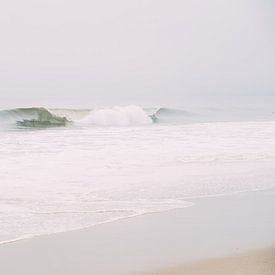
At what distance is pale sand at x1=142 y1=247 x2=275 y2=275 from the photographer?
8.90 feet

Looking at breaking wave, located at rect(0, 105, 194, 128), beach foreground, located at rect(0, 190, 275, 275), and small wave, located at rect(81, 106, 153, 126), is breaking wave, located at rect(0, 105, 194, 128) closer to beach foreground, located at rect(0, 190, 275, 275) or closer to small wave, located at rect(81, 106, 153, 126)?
small wave, located at rect(81, 106, 153, 126)

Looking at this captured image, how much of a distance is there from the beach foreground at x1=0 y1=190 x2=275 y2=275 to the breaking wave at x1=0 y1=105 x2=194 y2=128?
12.7 m

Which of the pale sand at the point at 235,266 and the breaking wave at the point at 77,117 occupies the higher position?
the breaking wave at the point at 77,117

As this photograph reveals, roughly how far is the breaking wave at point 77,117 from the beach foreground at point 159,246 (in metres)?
12.7

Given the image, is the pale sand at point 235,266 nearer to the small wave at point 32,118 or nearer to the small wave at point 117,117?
the small wave at point 32,118

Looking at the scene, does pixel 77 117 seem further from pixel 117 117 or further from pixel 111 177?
pixel 111 177

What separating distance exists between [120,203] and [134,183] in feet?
2.82

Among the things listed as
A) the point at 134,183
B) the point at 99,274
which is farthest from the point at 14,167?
the point at 99,274

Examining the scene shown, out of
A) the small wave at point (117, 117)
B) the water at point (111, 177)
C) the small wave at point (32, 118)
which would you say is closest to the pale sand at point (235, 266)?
the water at point (111, 177)

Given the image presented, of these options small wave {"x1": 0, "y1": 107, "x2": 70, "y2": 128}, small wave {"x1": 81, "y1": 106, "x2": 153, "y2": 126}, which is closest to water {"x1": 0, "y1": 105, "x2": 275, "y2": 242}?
small wave {"x1": 0, "y1": 107, "x2": 70, "y2": 128}

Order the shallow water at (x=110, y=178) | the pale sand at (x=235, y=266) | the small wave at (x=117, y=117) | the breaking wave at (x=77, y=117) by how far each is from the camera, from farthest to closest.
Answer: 1. the small wave at (x=117, y=117)
2. the breaking wave at (x=77, y=117)
3. the shallow water at (x=110, y=178)
4. the pale sand at (x=235, y=266)

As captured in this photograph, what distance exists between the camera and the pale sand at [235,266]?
8.90 ft

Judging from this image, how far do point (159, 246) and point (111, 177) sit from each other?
2317mm

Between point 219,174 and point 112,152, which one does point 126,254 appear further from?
point 112,152
